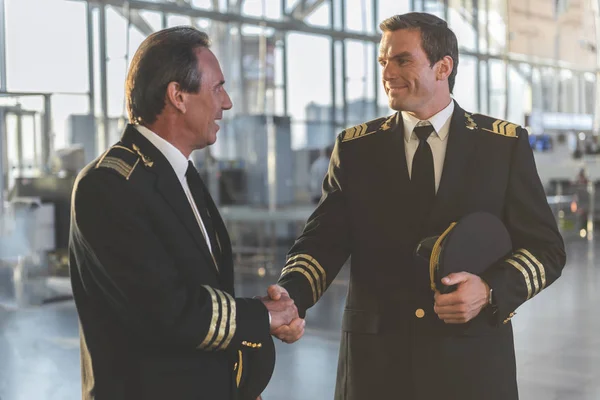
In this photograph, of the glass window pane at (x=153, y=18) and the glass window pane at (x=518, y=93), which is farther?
the glass window pane at (x=518, y=93)

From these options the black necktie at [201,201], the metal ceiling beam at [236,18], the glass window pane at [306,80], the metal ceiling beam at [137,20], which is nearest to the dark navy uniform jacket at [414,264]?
the black necktie at [201,201]

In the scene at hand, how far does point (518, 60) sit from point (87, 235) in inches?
881

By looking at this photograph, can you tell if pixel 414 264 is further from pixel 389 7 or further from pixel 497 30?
pixel 497 30

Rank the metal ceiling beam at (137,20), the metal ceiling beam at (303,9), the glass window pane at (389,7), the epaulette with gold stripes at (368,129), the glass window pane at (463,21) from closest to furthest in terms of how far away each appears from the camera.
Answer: the epaulette with gold stripes at (368,129), the metal ceiling beam at (137,20), the metal ceiling beam at (303,9), the glass window pane at (389,7), the glass window pane at (463,21)

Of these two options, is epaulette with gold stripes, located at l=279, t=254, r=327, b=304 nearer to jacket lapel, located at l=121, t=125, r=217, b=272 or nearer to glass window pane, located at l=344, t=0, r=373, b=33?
jacket lapel, located at l=121, t=125, r=217, b=272

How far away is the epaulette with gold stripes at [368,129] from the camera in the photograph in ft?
7.79

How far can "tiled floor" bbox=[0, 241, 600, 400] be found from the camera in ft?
17.0

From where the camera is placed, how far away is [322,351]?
20.5 ft

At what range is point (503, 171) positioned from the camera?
2.20 meters

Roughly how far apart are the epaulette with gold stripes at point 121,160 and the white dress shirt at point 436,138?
796 millimetres

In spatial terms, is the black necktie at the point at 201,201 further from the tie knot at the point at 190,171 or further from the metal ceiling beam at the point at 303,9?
the metal ceiling beam at the point at 303,9

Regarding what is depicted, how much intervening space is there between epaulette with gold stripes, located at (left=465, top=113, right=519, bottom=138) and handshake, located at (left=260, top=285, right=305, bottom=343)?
2.32ft

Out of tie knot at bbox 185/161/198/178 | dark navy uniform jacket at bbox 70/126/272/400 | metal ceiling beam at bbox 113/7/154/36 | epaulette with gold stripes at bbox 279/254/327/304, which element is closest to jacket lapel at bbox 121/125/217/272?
dark navy uniform jacket at bbox 70/126/272/400

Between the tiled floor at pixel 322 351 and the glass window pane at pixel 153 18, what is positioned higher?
the glass window pane at pixel 153 18
